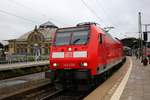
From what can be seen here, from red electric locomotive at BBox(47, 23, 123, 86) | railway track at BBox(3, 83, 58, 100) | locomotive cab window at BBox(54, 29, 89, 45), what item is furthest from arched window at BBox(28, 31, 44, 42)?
red electric locomotive at BBox(47, 23, 123, 86)

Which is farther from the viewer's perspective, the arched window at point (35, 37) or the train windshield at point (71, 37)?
the arched window at point (35, 37)

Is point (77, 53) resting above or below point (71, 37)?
below

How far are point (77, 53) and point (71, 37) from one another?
1.09 m

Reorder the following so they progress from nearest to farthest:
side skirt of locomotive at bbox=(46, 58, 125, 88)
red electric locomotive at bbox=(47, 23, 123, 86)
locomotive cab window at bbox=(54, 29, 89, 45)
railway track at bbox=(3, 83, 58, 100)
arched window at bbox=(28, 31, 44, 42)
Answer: railway track at bbox=(3, 83, 58, 100), side skirt of locomotive at bbox=(46, 58, 125, 88), red electric locomotive at bbox=(47, 23, 123, 86), locomotive cab window at bbox=(54, 29, 89, 45), arched window at bbox=(28, 31, 44, 42)

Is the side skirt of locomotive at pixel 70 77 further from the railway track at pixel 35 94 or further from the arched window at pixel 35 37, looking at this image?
the arched window at pixel 35 37

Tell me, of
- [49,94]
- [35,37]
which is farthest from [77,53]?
[35,37]

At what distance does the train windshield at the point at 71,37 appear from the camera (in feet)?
44.6

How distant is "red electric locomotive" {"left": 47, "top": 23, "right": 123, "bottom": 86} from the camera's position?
41.8ft

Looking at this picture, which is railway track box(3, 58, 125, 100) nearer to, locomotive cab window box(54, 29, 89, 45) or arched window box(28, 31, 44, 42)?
locomotive cab window box(54, 29, 89, 45)

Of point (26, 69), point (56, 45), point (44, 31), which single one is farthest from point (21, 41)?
point (56, 45)

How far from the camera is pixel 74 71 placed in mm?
12781

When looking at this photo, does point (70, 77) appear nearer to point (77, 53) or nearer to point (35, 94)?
point (77, 53)

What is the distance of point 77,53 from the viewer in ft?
43.1

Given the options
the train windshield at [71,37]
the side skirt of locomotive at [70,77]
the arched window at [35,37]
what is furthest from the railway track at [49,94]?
the arched window at [35,37]
